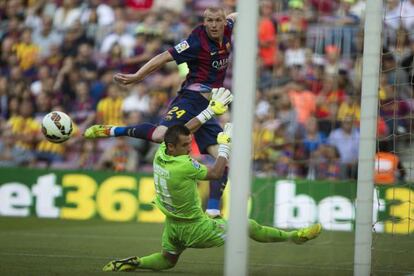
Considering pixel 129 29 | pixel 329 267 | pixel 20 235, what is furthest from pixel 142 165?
pixel 329 267

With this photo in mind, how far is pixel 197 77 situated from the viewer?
33.8ft

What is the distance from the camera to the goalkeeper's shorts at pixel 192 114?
10.1 meters

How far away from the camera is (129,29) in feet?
63.6

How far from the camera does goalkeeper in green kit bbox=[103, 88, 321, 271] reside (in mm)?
8398

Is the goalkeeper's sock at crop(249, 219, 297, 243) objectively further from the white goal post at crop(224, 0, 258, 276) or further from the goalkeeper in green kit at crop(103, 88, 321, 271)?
the white goal post at crop(224, 0, 258, 276)

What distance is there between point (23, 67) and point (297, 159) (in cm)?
667

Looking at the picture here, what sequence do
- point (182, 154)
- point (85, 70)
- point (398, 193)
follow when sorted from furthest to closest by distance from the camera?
point (85, 70)
point (398, 193)
point (182, 154)

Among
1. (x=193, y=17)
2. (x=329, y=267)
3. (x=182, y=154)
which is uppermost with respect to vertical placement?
(x=193, y=17)

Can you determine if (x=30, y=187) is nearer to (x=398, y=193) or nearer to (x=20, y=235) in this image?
(x=20, y=235)

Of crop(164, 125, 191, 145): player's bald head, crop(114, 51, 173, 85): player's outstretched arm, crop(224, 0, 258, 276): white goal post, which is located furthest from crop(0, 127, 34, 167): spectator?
crop(224, 0, 258, 276): white goal post

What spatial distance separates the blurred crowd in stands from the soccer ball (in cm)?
565

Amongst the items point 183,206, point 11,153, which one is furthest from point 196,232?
point 11,153

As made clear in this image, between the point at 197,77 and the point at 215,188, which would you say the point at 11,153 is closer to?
the point at 215,188

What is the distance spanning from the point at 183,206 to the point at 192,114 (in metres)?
1.79
